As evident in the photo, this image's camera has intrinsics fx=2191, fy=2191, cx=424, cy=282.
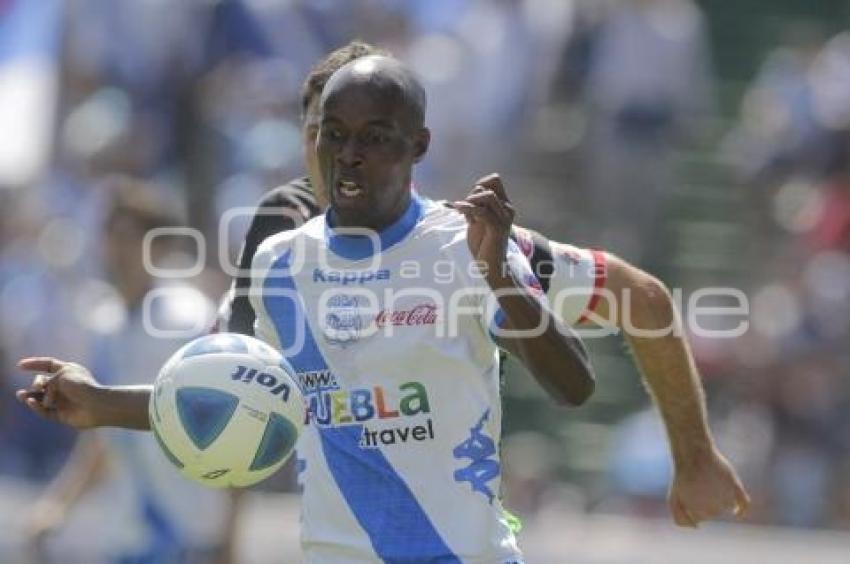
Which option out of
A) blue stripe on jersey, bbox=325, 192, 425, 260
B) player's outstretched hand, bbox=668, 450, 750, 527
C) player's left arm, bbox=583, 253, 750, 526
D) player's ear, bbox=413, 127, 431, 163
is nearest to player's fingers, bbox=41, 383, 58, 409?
blue stripe on jersey, bbox=325, 192, 425, 260

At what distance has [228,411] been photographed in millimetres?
6043

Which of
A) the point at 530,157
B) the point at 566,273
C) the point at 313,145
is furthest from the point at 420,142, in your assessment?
the point at 530,157

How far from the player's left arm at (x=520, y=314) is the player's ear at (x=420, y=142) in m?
0.40

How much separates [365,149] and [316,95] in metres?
1.05

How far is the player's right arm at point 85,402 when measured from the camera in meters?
6.36

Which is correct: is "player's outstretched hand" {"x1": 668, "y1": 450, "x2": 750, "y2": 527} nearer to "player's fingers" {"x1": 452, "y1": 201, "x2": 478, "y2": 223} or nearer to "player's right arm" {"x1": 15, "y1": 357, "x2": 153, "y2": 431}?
"player's fingers" {"x1": 452, "y1": 201, "x2": 478, "y2": 223}

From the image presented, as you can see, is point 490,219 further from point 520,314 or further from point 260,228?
point 260,228

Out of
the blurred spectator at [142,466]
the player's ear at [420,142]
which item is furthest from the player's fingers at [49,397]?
the blurred spectator at [142,466]

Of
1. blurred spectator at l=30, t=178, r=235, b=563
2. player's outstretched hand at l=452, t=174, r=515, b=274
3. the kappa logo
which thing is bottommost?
blurred spectator at l=30, t=178, r=235, b=563

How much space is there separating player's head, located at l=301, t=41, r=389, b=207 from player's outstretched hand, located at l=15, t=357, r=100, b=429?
1059mm

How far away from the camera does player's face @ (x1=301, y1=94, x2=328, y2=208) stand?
276 inches

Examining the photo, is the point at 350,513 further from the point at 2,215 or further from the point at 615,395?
the point at 2,215

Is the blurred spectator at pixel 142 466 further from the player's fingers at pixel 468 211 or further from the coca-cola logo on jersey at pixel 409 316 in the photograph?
the player's fingers at pixel 468 211

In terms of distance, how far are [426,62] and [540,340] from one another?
9.30m
